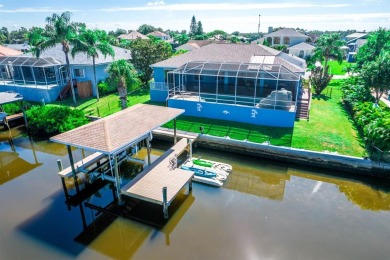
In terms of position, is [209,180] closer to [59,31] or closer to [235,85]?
[235,85]

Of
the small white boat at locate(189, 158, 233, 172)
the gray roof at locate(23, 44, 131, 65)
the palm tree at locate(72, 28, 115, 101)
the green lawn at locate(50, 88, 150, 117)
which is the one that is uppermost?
the palm tree at locate(72, 28, 115, 101)

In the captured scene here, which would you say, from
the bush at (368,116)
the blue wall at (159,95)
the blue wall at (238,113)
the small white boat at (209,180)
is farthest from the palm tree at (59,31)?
the bush at (368,116)

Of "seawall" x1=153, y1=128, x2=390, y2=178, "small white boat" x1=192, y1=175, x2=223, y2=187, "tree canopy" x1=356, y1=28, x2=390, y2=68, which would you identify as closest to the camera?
"small white boat" x1=192, y1=175, x2=223, y2=187

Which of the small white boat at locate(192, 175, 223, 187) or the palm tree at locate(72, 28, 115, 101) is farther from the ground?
the palm tree at locate(72, 28, 115, 101)

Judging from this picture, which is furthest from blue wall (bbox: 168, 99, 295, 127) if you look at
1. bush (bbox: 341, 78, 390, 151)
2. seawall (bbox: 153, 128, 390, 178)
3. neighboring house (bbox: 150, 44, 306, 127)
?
bush (bbox: 341, 78, 390, 151)

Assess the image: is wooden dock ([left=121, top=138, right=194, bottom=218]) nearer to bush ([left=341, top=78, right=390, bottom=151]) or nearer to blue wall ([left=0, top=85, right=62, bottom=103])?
bush ([left=341, top=78, right=390, bottom=151])

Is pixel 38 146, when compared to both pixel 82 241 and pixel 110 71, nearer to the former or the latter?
pixel 110 71

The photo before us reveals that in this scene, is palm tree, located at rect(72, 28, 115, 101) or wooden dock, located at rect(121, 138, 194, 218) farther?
palm tree, located at rect(72, 28, 115, 101)
